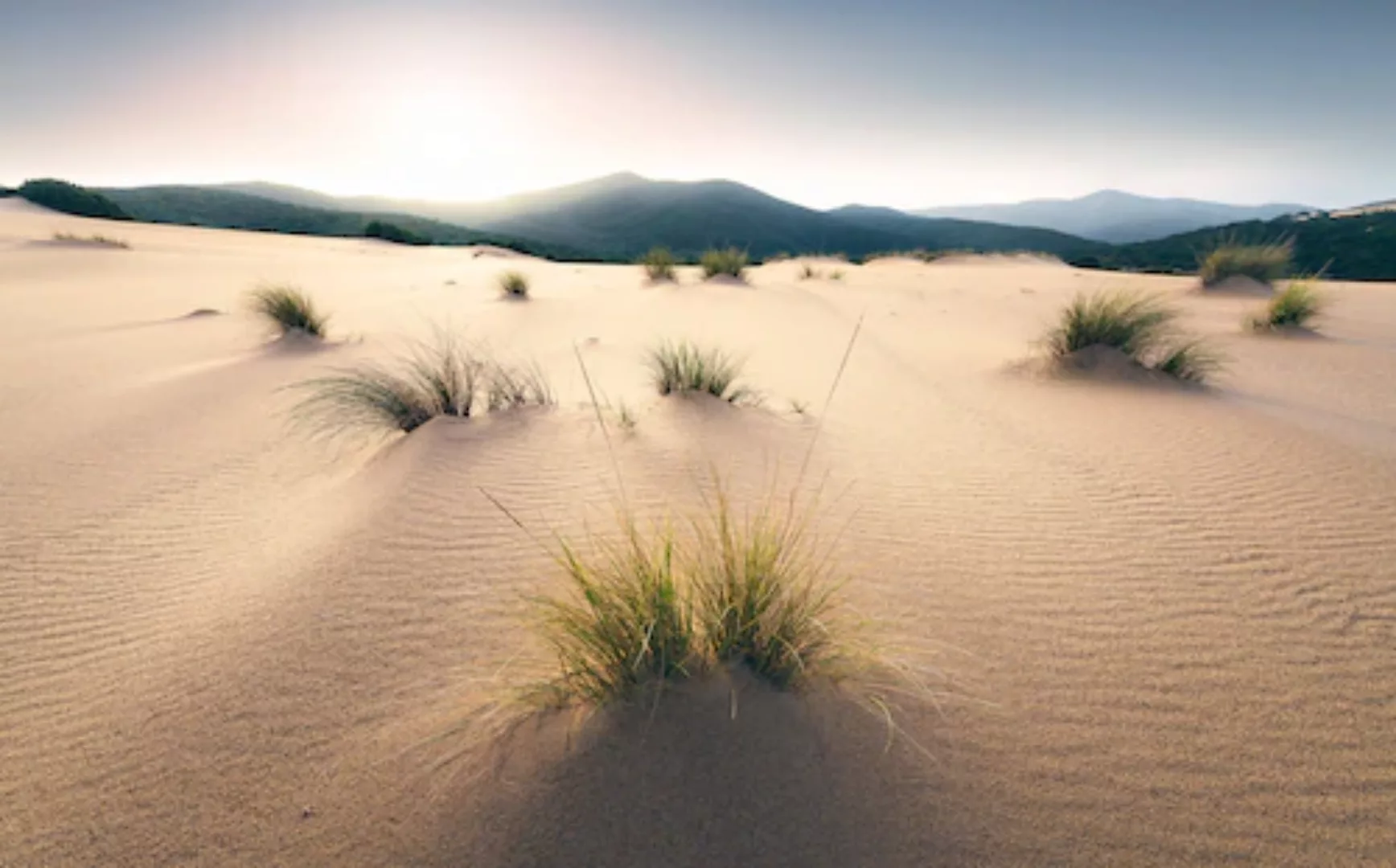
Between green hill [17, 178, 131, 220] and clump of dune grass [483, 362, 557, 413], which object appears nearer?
clump of dune grass [483, 362, 557, 413]

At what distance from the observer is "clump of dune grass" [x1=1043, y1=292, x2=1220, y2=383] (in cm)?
520

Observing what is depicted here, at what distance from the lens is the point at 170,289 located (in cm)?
1045

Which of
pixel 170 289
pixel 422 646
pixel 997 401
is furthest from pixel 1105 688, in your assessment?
pixel 170 289

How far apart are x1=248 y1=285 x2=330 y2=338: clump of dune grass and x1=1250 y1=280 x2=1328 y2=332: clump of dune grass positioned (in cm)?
1190

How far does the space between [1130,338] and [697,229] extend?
10277 centimetres

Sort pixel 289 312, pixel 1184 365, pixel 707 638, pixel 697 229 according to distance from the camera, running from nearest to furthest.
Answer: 1. pixel 707 638
2. pixel 1184 365
3. pixel 289 312
4. pixel 697 229

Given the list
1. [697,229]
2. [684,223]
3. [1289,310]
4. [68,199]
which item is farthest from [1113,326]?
[684,223]

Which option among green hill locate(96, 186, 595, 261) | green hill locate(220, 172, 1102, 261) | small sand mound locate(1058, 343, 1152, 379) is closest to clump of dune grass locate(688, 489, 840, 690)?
small sand mound locate(1058, 343, 1152, 379)

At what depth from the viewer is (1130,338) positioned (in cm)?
542

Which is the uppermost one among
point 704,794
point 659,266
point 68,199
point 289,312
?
point 68,199

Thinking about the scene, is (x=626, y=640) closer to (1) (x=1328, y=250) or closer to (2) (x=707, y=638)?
(2) (x=707, y=638)

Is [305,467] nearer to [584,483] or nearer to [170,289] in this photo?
[584,483]

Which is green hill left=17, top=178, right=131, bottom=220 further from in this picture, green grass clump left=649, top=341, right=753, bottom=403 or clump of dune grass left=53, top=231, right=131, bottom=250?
green grass clump left=649, top=341, right=753, bottom=403

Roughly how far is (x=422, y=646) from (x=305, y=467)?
237 centimetres
